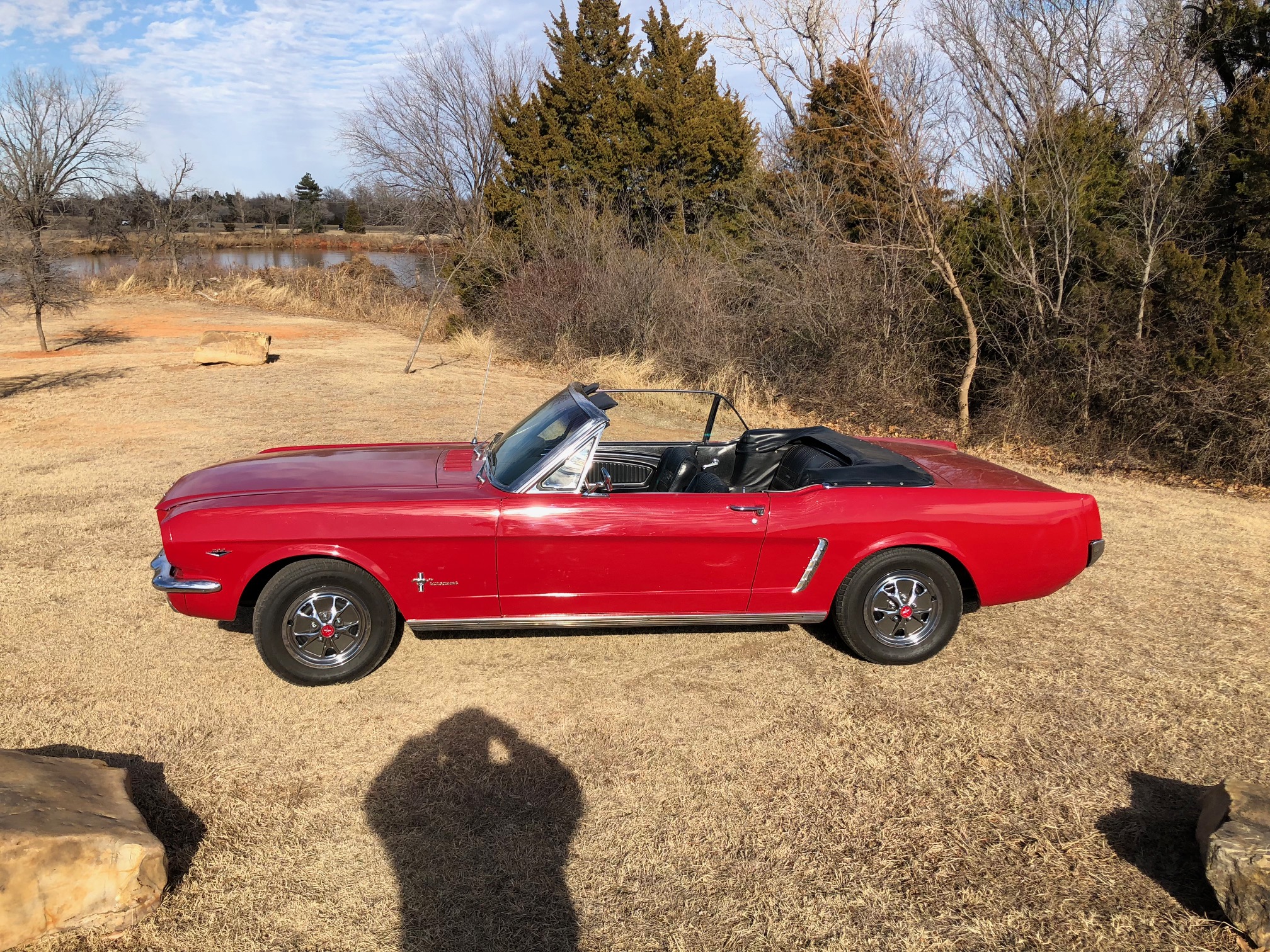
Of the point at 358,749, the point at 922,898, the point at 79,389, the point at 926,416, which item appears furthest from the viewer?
the point at 79,389

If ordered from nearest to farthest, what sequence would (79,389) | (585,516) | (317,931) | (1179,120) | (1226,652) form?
(317,931)
(585,516)
(1226,652)
(1179,120)
(79,389)

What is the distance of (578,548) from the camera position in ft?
13.5

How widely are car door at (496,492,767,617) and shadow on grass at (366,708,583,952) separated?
67cm

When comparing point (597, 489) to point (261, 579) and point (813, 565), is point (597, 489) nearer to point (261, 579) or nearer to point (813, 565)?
point (813, 565)

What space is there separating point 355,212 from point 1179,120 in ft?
187

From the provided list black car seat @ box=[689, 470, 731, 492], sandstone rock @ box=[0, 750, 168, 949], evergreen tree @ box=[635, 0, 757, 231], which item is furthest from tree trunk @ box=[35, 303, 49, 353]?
sandstone rock @ box=[0, 750, 168, 949]

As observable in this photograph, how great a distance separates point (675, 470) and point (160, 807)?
307cm

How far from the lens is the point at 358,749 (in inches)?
146

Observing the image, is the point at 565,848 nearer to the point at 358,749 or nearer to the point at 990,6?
the point at 358,749

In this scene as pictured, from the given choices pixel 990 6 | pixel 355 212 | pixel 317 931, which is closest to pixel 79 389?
pixel 317 931

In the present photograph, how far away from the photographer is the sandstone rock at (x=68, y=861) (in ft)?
8.28

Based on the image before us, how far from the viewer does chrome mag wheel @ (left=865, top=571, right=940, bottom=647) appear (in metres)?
4.43

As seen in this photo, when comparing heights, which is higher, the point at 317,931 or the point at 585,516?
the point at 585,516

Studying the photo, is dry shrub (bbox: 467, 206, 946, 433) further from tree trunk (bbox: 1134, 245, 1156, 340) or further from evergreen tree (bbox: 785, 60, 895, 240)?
tree trunk (bbox: 1134, 245, 1156, 340)
